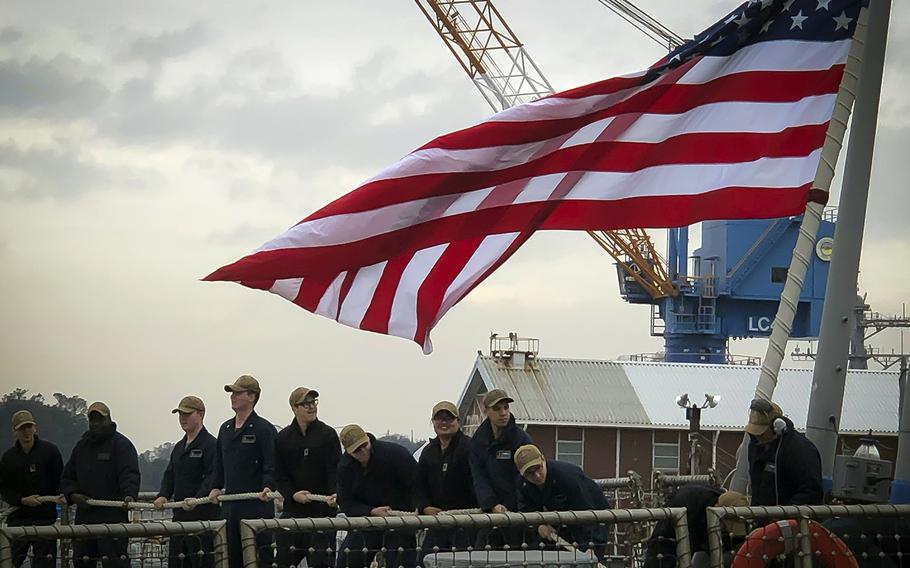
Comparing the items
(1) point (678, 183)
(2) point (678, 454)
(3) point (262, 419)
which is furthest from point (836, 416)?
(2) point (678, 454)

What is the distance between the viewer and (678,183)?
10.1m

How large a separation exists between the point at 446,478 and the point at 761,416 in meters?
2.99

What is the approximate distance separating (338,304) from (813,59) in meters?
3.92

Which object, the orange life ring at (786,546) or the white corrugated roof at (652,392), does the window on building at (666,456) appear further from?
the orange life ring at (786,546)

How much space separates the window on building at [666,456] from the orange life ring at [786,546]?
130 ft

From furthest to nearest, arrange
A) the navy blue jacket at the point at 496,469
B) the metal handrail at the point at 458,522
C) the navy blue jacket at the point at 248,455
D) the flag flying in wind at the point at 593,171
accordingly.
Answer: the navy blue jacket at the point at 248,455, the navy blue jacket at the point at 496,469, the flag flying in wind at the point at 593,171, the metal handrail at the point at 458,522

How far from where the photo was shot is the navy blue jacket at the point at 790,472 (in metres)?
8.66

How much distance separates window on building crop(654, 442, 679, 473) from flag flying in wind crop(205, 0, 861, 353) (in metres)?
37.6

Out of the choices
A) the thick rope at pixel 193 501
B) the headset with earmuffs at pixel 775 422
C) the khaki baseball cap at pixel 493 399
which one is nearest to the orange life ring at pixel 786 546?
the headset with earmuffs at pixel 775 422

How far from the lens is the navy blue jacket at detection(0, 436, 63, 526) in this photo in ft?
42.5

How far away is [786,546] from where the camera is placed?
7531 millimetres

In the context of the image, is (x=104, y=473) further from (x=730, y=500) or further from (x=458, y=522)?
(x=730, y=500)

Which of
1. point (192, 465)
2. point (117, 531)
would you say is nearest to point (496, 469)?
point (192, 465)

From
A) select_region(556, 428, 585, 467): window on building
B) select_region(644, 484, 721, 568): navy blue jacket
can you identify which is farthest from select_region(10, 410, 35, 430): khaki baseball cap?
select_region(556, 428, 585, 467): window on building
